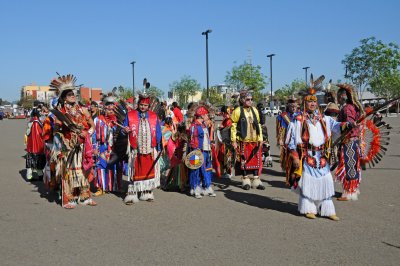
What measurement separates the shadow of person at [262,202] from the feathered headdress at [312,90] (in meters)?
1.72

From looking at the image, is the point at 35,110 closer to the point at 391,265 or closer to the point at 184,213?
the point at 184,213

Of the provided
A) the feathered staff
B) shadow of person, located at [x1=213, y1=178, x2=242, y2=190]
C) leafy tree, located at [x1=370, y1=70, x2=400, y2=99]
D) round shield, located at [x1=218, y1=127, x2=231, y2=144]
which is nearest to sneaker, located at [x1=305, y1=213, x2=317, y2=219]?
shadow of person, located at [x1=213, y1=178, x2=242, y2=190]

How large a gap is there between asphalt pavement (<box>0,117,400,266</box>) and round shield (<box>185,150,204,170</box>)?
23.8 inches

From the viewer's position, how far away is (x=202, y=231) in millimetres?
5445

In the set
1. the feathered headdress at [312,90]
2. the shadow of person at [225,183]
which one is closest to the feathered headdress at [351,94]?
the feathered headdress at [312,90]

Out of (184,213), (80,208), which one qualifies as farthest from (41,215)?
(184,213)

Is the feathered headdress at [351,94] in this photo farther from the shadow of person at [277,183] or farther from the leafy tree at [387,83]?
the leafy tree at [387,83]

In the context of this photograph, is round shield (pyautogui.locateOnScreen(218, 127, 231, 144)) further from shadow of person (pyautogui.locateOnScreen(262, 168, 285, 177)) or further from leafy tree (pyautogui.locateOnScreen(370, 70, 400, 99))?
leafy tree (pyautogui.locateOnScreen(370, 70, 400, 99))

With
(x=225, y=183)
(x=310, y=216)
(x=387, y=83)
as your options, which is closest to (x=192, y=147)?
(x=225, y=183)

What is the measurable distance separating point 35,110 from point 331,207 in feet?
23.3

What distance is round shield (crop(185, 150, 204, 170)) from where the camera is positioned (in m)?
7.68

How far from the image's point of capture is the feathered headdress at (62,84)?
22.8 ft

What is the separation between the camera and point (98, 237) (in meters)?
5.28

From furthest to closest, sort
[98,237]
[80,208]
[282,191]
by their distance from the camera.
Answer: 1. [282,191]
2. [80,208]
3. [98,237]
